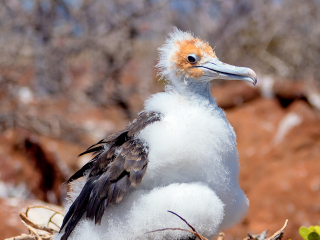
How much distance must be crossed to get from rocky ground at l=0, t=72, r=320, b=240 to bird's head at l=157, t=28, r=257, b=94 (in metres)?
2.61

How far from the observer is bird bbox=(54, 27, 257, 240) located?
4.38 feet

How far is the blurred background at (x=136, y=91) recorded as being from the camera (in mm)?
3820

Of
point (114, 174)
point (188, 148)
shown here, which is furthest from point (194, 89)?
point (114, 174)

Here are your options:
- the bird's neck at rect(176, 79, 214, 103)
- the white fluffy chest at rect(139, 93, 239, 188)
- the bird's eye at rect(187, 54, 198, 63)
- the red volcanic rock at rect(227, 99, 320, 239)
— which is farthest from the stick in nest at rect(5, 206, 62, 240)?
the red volcanic rock at rect(227, 99, 320, 239)

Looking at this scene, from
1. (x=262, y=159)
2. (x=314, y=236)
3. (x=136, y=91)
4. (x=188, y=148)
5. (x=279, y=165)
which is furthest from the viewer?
(x=136, y=91)

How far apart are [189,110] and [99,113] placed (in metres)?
5.20

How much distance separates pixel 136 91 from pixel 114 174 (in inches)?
220

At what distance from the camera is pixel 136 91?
6910 millimetres

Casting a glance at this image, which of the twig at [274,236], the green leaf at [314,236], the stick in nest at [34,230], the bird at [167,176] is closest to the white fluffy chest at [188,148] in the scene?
the bird at [167,176]

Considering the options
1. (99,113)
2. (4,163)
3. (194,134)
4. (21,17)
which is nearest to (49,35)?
(21,17)

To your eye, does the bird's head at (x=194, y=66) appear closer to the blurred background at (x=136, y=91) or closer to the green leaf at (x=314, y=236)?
the green leaf at (x=314, y=236)

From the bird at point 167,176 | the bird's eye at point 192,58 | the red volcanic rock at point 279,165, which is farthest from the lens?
the red volcanic rock at point 279,165

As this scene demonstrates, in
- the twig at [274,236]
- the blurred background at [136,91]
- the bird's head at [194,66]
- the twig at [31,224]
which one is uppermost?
the blurred background at [136,91]

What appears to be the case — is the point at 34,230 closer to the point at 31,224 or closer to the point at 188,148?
the point at 31,224
